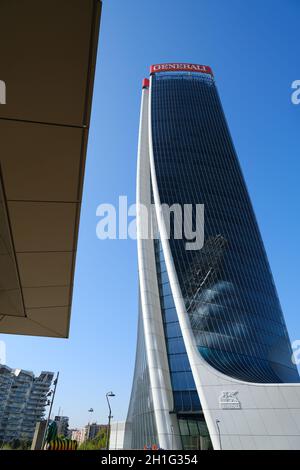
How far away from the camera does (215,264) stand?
42.2 m

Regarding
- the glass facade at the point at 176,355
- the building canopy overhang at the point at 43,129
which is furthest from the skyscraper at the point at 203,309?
the building canopy overhang at the point at 43,129

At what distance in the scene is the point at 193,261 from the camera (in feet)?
131

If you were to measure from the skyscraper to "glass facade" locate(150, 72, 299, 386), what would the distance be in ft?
0.56

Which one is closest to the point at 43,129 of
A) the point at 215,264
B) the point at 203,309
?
the point at 203,309

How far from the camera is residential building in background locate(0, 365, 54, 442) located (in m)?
79.8

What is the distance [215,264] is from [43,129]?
41.7 m

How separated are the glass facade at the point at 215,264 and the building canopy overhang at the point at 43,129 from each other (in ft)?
101

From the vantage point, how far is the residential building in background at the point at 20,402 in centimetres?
7981

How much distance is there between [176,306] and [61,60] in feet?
112

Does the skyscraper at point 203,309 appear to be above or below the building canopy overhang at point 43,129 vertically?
above

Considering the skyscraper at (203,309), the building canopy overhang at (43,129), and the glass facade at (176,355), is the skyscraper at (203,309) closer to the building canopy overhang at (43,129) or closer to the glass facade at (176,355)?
the glass facade at (176,355)

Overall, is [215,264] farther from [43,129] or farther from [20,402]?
[20,402]

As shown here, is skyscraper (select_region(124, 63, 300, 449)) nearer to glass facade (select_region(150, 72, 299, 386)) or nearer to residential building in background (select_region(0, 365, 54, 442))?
glass facade (select_region(150, 72, 299, 386))

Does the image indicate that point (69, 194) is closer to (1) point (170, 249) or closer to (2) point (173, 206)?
(1) point (170, 249)
